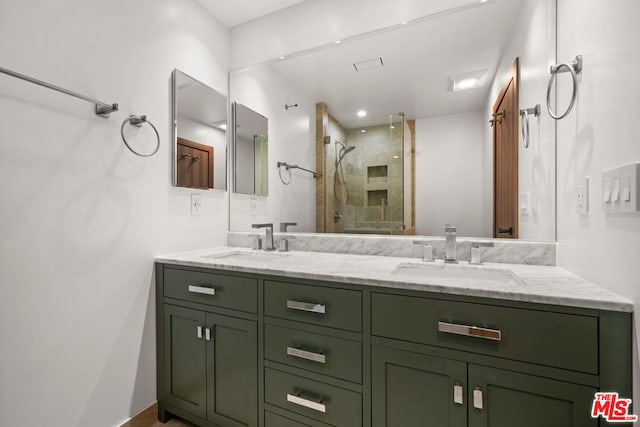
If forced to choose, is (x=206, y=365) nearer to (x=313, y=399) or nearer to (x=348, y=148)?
(x=313, y=399)

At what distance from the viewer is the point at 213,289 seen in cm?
143

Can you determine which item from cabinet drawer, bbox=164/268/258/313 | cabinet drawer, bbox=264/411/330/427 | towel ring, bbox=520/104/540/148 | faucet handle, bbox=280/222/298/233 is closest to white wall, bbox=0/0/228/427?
cabinet drawer, bbox=164/268/258/313

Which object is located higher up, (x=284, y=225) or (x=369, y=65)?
(x=369, y=65)

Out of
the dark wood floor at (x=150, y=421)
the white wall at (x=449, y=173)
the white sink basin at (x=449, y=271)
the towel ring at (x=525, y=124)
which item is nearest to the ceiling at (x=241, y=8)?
the white wall at (x=449, y=173)

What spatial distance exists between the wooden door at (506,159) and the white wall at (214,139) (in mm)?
1687

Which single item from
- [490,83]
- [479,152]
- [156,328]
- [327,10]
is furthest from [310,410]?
[327,10]

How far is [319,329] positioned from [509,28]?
1.69 meters

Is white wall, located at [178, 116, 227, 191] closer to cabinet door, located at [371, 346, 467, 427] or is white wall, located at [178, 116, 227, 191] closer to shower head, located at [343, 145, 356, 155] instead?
shower head, located at [343, 145, 356, 155]

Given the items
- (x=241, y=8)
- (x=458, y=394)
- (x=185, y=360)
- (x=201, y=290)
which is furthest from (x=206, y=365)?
(x=241, y=8)

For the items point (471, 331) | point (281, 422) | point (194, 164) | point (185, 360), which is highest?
point (194, 164)

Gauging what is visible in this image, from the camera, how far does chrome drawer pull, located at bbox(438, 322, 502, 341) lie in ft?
2.94

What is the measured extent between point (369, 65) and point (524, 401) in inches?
67.8

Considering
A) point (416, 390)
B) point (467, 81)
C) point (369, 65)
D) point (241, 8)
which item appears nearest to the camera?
point (416, 390)

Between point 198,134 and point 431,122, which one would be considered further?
point 198,134
